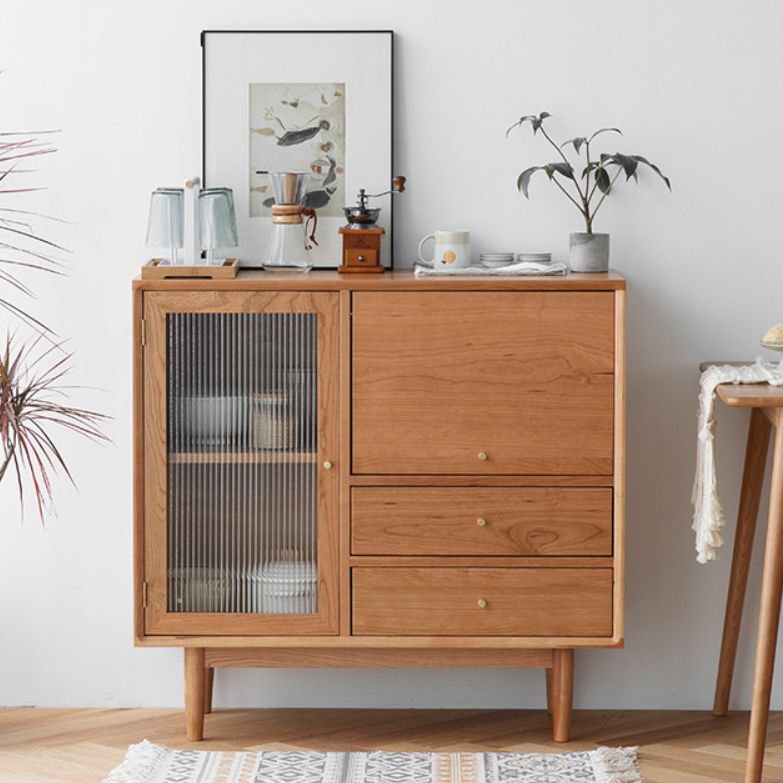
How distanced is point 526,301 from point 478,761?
1111 mm

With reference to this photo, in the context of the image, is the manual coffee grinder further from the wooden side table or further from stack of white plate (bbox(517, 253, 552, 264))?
the wooden side table

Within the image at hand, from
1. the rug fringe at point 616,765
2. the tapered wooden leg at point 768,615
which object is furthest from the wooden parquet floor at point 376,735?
the tapered wooden leg at point 768,615

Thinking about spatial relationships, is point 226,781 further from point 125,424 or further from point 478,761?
point 125,424

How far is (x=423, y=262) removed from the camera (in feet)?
10.8

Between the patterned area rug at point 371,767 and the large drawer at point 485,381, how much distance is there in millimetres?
703

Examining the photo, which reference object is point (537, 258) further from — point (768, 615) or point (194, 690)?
point (194, 690)

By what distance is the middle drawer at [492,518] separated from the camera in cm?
299

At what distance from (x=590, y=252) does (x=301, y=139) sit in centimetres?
80

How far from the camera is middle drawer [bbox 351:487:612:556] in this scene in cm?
299

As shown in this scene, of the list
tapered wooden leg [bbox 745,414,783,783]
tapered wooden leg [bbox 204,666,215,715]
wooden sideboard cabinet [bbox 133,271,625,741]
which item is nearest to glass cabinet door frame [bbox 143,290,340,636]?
wooden sideboard cabinet [bbox 133,271,625,741]

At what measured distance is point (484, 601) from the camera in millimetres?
3006

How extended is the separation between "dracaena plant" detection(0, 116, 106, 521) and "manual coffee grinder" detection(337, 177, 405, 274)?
77 centimetres

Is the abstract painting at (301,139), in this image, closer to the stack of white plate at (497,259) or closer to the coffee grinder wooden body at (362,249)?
the coffee grinder wooden body at (362,249)

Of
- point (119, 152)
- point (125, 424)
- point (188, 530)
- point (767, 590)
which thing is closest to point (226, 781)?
point (188, 530)
